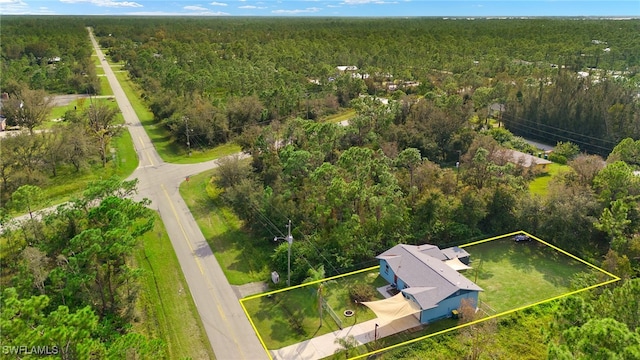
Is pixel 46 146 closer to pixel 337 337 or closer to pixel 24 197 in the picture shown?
pixel 24 197

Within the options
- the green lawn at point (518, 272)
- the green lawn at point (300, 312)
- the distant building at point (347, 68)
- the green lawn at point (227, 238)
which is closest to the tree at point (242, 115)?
the green lawn at point (227, 238)

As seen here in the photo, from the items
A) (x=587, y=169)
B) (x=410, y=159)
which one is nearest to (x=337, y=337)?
(x=410, y=159)

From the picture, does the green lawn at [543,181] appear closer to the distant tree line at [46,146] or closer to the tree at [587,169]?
the tree at [587,169]

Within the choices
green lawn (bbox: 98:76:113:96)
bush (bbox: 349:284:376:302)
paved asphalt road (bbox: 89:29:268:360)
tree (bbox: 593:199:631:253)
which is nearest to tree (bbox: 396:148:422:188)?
bush (bbox: 349:284:376:302)

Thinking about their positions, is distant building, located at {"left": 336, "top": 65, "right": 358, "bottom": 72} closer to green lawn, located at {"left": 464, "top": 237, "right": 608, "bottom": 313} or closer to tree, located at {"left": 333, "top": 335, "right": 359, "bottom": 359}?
green lawn, located at {"left": 464, "top": 237, "right": 608, "bottom": 313}

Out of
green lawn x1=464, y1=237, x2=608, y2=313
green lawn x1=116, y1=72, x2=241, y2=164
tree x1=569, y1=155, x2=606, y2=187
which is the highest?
tree x1=569, y1=155, x2=606, y2=187

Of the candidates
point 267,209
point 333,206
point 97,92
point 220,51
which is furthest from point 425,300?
point 220,51
